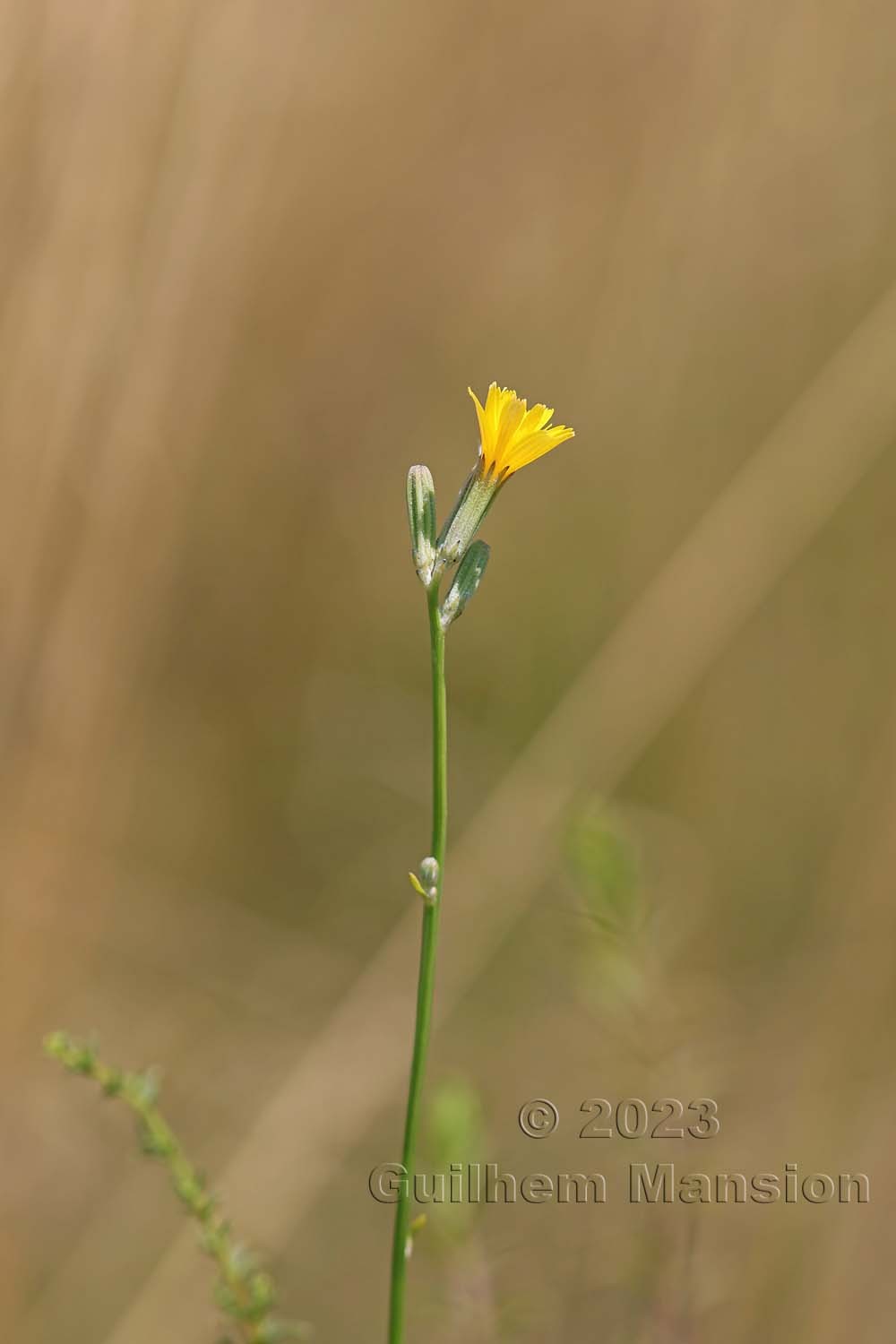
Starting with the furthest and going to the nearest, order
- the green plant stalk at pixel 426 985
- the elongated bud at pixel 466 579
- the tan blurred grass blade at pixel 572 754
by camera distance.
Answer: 1. the tan blurred grass blade at pixel 572 754
2. the elongated bud at pixel 466 579
3. the green plant stalk at pixel 426 985

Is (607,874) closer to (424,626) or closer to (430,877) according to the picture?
(430,877)

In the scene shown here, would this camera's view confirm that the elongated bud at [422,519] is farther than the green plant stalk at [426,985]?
Yes

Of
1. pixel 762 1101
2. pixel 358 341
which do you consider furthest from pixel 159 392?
pixel 762 1101

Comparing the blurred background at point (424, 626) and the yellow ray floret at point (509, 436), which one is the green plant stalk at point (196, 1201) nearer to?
the yellow ray floret at point (509, 436)

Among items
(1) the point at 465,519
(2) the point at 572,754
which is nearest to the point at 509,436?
(1) the point at 465,519

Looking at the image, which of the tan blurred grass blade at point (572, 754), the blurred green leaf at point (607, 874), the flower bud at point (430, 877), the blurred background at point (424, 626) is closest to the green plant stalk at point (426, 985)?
the flower bud at point (430, 877)

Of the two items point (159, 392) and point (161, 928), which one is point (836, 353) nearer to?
point (159, 392)

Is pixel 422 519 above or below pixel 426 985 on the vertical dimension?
above
